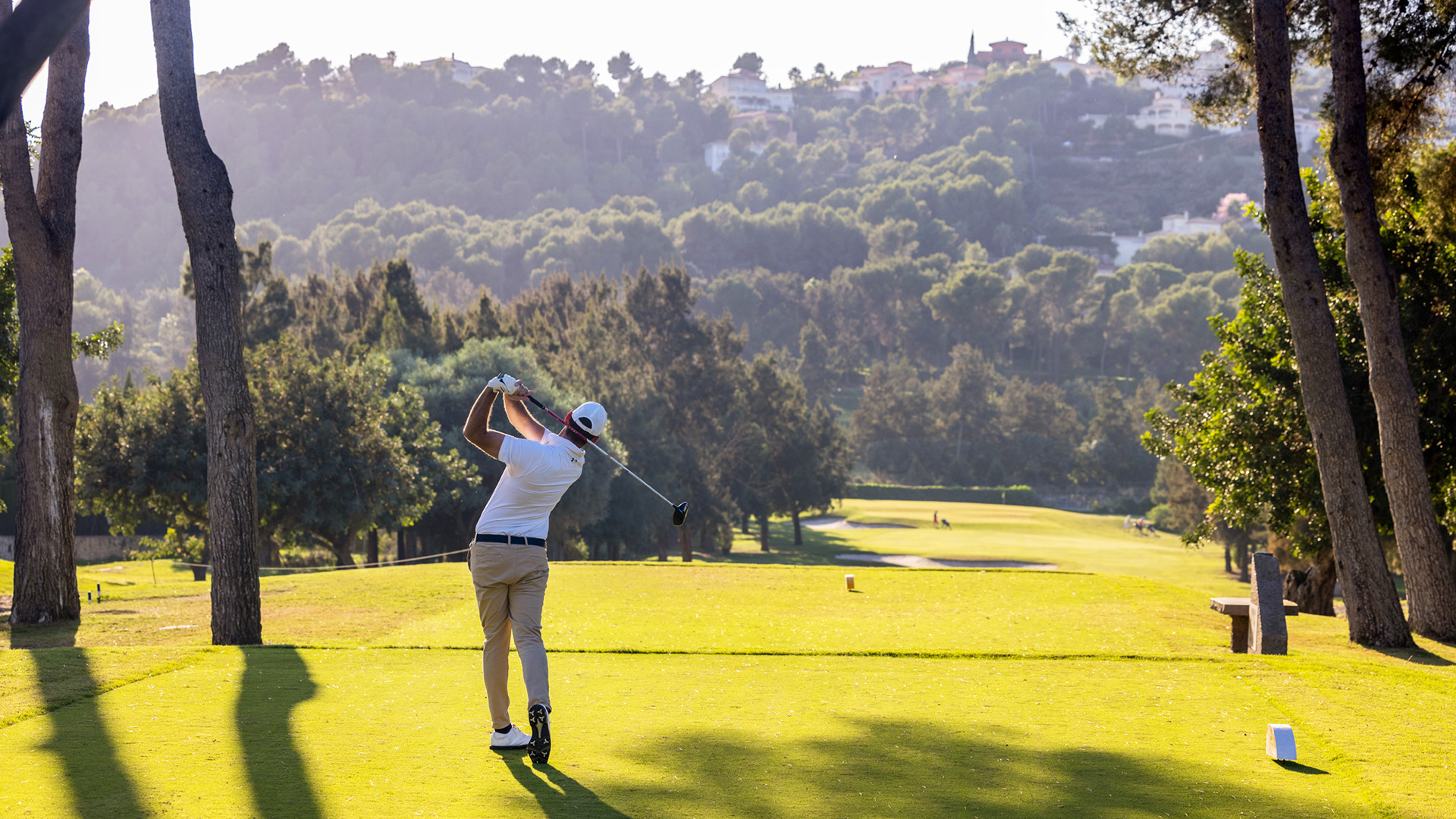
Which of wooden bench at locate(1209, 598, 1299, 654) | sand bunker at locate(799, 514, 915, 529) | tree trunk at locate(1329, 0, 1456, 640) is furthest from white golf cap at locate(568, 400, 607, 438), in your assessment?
sand bunker at locate(799, 514, 915, 529)

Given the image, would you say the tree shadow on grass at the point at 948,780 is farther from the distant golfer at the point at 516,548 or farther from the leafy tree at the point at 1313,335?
the leafy tree at the point at 1313,335

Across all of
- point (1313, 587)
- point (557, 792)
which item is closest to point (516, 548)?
point (557, 792)

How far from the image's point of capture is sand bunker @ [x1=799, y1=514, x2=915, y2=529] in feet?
255

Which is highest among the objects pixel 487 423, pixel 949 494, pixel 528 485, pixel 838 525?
pixel 487 423

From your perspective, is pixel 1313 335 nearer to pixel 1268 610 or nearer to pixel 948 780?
pixel 1268 610

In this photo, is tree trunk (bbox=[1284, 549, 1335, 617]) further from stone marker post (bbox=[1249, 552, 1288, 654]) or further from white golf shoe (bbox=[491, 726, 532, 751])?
white golf shoe (bbox=[491, 726, 532, 751])

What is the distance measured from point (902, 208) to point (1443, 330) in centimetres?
16453

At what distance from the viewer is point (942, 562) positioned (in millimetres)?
53719

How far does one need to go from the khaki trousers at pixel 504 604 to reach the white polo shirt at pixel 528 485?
13 cm

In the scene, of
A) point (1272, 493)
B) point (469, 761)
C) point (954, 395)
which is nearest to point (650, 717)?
point (469, 761)

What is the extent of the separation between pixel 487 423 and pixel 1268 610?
8.17 meters

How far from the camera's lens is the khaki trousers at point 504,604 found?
21.8 ft

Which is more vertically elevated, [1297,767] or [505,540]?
[505,540]

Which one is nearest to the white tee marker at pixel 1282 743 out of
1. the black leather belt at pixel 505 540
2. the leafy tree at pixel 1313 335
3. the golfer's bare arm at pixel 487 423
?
the black leather belt at pixel 505 540
